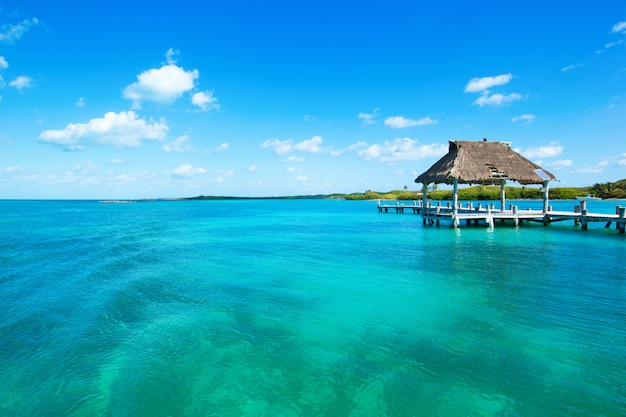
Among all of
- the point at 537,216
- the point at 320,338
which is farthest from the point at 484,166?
the point at 320,338

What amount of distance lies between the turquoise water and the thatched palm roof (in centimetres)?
1337

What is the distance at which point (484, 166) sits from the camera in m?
29.8

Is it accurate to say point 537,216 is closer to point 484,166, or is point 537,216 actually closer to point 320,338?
point 484,166

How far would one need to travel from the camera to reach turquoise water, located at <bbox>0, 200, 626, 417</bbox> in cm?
562

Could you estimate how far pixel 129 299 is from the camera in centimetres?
1138

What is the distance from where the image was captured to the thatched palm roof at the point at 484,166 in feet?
94.2

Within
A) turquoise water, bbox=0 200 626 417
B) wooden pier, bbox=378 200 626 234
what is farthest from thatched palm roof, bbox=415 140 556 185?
turquoise water, bbox=0 200 626 417

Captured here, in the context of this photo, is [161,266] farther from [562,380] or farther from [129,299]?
[562,380]

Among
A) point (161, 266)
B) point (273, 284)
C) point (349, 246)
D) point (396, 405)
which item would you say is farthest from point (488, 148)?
point (396, 405)

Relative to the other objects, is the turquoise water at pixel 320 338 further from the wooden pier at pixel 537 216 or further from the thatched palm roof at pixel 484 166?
the thatched palm roof at pixel 484 166

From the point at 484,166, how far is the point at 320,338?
27450 mm

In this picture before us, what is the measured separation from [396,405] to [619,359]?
4904 millimetres

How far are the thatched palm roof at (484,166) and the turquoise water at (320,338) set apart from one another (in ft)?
Answer: 43.9

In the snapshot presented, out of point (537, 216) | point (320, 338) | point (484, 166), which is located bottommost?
point (320, 338)
